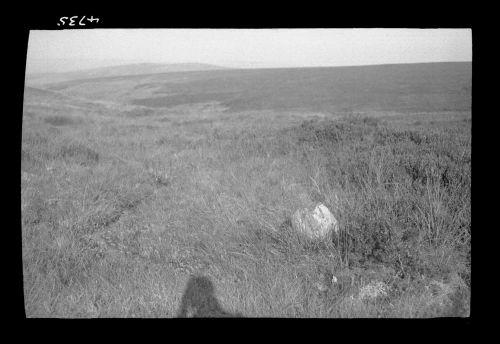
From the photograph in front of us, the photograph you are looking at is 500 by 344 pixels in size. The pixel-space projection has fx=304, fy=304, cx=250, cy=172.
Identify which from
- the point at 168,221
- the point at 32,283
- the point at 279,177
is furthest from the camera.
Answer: the point at 279,177

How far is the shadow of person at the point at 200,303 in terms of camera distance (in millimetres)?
2539

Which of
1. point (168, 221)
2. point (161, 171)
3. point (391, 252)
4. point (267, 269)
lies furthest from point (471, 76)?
point (161, 171)

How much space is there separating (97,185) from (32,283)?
8.62 ft

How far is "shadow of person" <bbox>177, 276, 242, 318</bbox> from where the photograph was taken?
2539mm

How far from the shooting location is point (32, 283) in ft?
8.88

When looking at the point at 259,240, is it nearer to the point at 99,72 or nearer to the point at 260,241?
the point at 260,241
